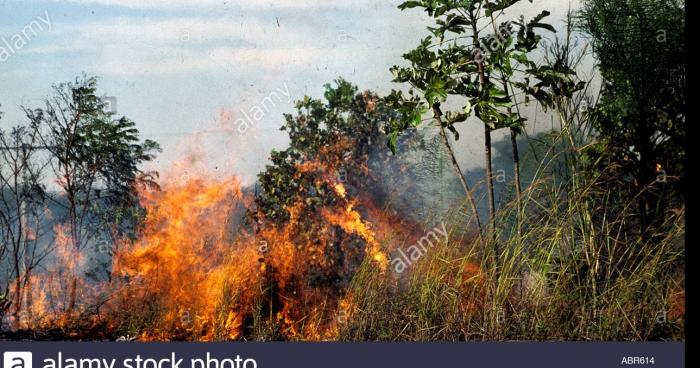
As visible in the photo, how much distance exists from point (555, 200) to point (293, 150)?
178 centimetres

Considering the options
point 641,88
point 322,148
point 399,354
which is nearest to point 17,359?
point 399,354

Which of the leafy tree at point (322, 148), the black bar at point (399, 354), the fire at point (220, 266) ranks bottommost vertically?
the black bar at point (399, 354)

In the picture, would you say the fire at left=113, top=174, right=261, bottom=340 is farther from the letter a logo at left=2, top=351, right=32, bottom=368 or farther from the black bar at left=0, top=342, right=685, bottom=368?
the letter a logo at left=2, top=351, right=32, bottom=368

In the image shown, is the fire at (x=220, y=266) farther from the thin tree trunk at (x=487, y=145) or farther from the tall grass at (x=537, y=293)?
the thin tree trunk at (x=487, y=145)

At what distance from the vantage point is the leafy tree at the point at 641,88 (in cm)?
487

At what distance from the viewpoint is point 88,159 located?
5078 mm

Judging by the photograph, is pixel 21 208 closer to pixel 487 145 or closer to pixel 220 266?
pixel 220 266

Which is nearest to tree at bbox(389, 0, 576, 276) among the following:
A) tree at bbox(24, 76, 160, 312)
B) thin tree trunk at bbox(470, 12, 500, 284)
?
thin tree trunk at bbox(470, 12, 500, 284)

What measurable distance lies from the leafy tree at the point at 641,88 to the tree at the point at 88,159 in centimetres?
285

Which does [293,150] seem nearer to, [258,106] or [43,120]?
[258,106]

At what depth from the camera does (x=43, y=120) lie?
→ 5.00 meters

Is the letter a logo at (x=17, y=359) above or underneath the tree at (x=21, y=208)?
underneath

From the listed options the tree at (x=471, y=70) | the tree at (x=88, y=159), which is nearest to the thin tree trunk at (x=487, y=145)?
the tree at (x=471, y=70)

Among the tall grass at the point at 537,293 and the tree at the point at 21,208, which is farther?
the tree at the point at 21,208
